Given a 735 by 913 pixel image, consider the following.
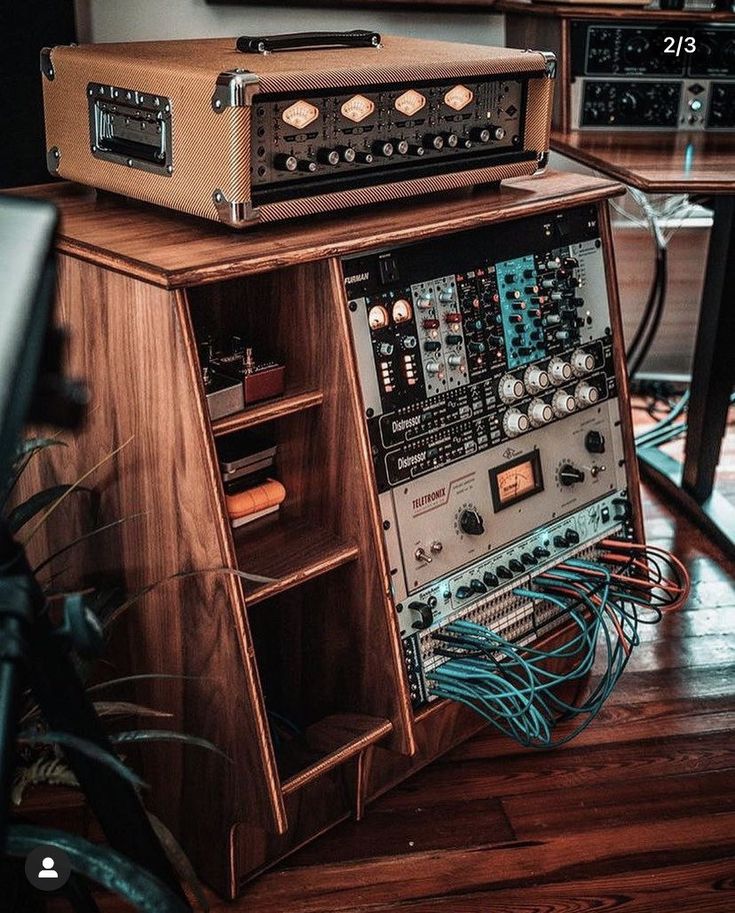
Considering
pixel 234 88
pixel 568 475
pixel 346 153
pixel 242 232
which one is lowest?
pixel 568 475

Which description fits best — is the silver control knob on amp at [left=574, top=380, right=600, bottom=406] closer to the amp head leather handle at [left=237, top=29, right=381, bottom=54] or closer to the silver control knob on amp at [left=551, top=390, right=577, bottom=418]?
the silver control knob on amp at [left=551, top=390, right=577, bottom=418]

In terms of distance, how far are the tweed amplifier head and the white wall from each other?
0.42 m

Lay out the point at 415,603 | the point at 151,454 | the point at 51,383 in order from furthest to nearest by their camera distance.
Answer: the point at 415,603
the point at 151,454
the point at 51,383

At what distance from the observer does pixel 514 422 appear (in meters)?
1.87

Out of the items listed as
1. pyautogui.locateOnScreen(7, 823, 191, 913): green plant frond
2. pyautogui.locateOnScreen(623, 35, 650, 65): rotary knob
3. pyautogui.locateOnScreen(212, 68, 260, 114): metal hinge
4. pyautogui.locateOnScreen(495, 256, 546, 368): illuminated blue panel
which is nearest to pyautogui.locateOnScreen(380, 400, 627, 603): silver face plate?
pyautogui.locateOnScreen(495, 256, 546, 368): illuminated blue panel

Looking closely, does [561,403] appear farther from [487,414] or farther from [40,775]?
[40,775]

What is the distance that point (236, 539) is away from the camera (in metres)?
1.69

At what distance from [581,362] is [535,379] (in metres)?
0.13

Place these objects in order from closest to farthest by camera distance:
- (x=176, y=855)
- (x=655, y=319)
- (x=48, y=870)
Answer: (x=48, y=870)
(x=176, y=855)
(x=655, y=319)

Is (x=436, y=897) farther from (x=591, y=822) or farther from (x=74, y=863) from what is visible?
(x=74, y=863)

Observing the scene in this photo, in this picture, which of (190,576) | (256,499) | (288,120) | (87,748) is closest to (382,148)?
(288,120)

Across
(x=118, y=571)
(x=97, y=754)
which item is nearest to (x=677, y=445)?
(x=118, y=571)

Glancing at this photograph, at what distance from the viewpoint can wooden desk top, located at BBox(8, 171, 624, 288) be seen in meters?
1.43

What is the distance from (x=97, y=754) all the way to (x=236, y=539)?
0.63 meters
